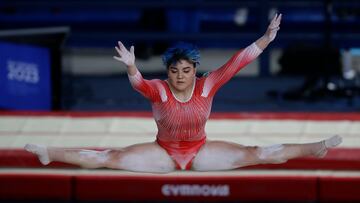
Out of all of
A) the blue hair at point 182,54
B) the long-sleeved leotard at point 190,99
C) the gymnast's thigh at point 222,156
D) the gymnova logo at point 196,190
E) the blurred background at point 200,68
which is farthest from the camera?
the blurred background at point 200,68

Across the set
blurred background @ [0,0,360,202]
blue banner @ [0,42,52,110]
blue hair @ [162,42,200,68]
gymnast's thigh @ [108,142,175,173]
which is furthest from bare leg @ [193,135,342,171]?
blue banner @ [0,42,52,110]

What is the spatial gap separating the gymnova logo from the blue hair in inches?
67.1

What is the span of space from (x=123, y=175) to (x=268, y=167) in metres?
0.77

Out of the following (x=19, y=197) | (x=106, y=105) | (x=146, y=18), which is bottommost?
(x=19, y=197)

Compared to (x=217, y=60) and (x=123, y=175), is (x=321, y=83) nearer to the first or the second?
(x=217, y=60)

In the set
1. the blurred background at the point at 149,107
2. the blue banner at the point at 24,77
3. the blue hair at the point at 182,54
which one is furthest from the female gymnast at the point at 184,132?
the blue banner at the point at 24,77

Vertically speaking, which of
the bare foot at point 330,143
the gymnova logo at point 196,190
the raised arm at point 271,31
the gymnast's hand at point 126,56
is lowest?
the gymnova logo at point 196,190

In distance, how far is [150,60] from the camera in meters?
7.43

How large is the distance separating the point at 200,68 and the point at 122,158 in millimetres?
3694

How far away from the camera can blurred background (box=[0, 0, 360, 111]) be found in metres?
5.40

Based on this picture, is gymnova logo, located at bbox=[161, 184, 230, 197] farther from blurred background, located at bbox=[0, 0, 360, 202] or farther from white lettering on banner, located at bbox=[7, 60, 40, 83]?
white lettering on banner, located at bbox=[7, 60, 40, 83]

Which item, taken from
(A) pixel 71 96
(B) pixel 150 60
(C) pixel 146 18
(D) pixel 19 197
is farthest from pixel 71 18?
(D) pixel 19 197

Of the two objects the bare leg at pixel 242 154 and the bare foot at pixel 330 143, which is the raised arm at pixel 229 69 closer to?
the bare leg at pixel 242 154

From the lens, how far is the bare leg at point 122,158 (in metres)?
2.72
